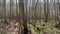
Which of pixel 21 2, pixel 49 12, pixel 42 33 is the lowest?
pixel 42 33

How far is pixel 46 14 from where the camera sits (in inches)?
127

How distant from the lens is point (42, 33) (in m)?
3.18

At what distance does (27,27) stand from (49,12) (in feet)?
2.10

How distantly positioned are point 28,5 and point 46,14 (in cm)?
49

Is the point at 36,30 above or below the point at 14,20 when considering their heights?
→ below

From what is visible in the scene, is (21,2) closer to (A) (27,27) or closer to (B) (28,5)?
(B) (28,5)

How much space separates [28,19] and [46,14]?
0.45 metres

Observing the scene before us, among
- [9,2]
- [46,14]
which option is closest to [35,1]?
[46,14]

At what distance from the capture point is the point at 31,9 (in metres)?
3.18

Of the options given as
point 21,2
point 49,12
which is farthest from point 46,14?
point 21,2

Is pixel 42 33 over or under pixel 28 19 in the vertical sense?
under

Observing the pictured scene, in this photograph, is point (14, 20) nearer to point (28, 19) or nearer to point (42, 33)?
point (28, 19)

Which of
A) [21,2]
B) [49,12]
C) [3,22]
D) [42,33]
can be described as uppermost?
[21,2]

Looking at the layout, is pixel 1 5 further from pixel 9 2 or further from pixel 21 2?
pixel 21 2
